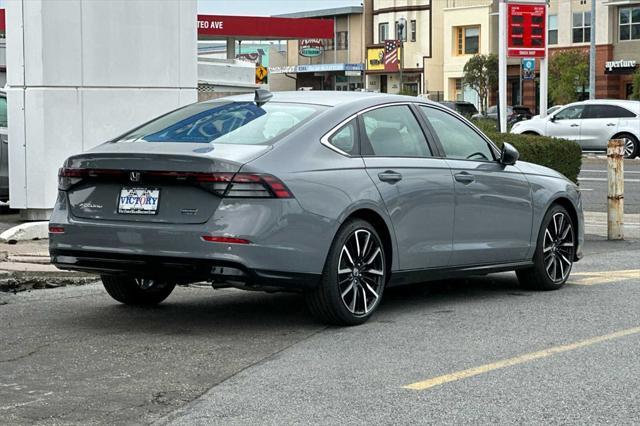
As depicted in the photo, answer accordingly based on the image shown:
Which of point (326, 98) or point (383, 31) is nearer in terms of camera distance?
point (326, 98)

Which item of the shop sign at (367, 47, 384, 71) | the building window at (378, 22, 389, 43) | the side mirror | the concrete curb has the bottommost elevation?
the concrete curb

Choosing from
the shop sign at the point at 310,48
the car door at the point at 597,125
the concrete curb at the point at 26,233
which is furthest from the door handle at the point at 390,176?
the shop sign at the point at 310,48

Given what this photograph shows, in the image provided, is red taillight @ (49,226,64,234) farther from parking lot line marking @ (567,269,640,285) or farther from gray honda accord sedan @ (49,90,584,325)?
parking lot line marking @ (567,269,640,285)

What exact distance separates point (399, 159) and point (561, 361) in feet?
7.31

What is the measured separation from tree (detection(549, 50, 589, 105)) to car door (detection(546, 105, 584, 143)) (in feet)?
106

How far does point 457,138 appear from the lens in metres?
9.57

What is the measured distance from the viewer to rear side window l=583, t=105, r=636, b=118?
35.2m

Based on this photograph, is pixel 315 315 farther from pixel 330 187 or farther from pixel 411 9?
pixel 411 9

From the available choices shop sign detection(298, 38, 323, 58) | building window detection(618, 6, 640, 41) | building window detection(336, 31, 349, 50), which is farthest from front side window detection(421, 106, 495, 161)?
shop sign detection(298, 38, 323, 58)

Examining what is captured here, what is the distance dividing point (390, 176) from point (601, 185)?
1711 cm

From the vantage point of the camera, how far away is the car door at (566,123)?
36.3 m

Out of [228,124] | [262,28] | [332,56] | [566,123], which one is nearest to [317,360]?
[228,124]

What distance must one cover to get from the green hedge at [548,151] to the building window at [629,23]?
186ft

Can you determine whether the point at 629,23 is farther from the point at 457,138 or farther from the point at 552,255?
the point at 457,138
